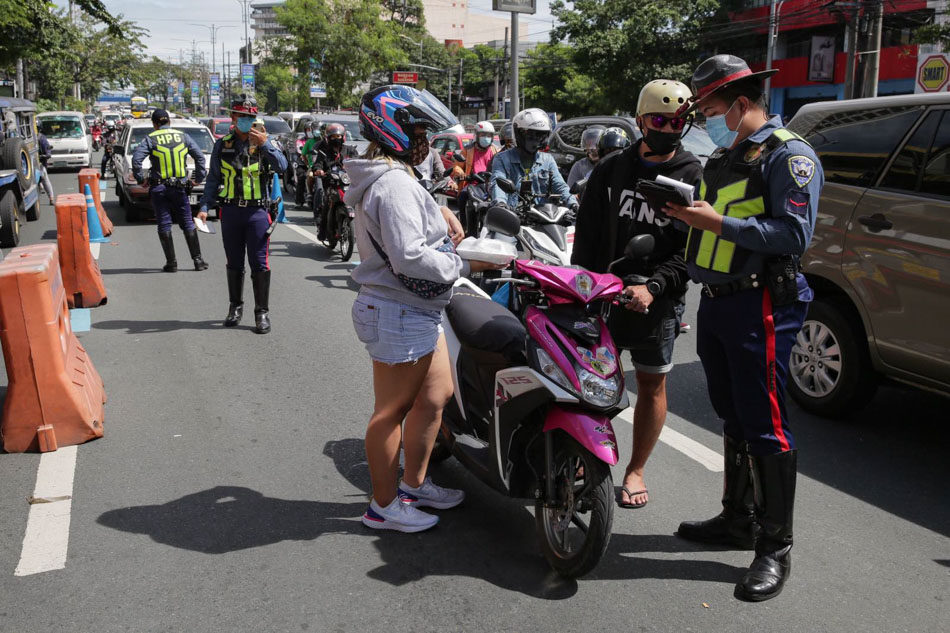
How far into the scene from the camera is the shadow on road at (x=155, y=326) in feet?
25.8

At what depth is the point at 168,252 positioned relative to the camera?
420 inches

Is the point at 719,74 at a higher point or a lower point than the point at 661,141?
higher

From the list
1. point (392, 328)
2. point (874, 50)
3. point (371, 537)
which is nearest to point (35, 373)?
point (371, 537)

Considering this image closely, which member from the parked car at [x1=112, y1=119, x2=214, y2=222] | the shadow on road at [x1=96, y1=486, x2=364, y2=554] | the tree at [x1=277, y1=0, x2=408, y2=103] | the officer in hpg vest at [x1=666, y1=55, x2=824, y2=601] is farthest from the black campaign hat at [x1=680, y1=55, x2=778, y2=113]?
the tree at [x1=277, y1=0, x2=408, y2=103]

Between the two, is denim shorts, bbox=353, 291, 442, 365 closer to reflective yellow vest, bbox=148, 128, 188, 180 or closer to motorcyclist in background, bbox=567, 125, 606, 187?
motorcyclist in background, bbox=567, 125, 606, 187

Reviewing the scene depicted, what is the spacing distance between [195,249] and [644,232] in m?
7.93

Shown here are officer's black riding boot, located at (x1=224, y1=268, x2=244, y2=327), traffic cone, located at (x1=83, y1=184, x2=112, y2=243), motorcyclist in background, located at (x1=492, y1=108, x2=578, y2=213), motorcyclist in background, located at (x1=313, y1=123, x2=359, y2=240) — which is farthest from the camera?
traffic cone, located at (x1=83, y1=184, x2=112, y2=243)

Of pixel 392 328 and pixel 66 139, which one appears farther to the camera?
pixel 66 139

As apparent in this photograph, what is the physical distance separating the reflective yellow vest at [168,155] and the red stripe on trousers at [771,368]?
830 centimetres

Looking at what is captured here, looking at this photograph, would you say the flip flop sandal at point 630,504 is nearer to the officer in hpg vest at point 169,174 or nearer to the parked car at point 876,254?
the parked car at point 876,254

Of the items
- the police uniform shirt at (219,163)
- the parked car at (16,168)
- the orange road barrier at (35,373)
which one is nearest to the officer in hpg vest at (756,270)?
the orange road barrier at (35,373)

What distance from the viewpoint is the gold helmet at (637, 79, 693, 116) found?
3844mm

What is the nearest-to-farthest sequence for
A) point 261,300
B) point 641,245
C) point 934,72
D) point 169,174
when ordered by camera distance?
point 641,245
point 261,300
point 169,174
point 934,72

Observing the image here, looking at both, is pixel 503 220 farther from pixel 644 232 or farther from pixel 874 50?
pixel 874 50
